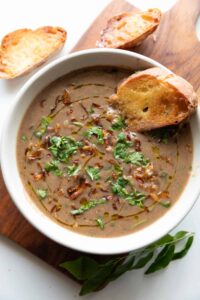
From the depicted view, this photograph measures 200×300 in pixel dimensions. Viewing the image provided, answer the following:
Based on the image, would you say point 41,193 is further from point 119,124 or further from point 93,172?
point 119,124

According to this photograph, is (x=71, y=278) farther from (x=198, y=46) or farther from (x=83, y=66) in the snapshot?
(x=198, y=46)

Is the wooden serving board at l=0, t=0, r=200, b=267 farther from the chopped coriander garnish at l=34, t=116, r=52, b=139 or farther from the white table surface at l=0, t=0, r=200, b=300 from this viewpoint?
the chopped coriander garnish at l=34, t=116, r=52, b=139

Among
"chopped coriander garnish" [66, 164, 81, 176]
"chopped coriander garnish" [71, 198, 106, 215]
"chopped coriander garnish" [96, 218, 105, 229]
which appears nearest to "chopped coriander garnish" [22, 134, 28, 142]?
"chopped coriander garnish" [66, 164, 81, 176]

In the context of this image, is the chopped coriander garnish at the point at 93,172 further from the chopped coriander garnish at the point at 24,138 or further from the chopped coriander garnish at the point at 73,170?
the chopped coriander garnish at the point at 24,138

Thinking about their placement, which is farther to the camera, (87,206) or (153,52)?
(153,52)

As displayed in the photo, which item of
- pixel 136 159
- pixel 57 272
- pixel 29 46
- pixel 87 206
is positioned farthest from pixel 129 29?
pixel 57 272

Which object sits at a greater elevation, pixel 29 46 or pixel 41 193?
pixel 29 46
